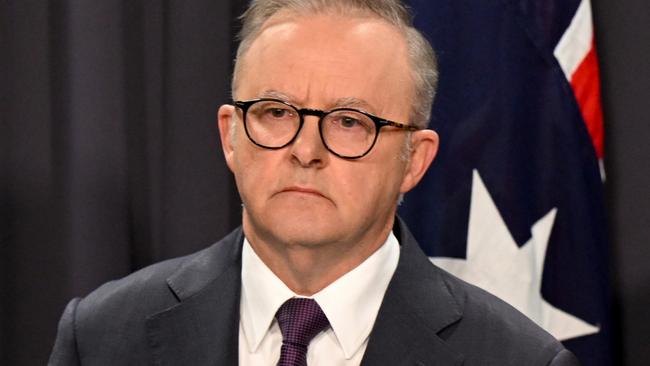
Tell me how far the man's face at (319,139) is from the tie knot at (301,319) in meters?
0.13

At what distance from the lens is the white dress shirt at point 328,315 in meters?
1.98

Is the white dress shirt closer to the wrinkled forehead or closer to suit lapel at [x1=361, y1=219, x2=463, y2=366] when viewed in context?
suit lapel at [x1=361, y1=219, x2=463, y2=366]

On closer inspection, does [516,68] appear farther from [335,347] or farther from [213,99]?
[335,347]

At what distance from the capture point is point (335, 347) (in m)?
1.98

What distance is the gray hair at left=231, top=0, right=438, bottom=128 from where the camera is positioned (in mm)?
1990

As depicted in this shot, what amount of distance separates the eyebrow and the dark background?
0.92 metres

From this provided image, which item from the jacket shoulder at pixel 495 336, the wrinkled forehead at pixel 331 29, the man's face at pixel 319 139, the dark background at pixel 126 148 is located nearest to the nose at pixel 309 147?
the man's face at pixel 319 139

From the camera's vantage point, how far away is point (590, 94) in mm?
2654

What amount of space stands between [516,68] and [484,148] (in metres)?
0.20

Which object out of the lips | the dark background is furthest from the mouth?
the dark background

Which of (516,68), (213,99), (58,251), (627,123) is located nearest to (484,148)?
(516,68)

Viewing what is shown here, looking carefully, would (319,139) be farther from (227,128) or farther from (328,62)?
(227,128)

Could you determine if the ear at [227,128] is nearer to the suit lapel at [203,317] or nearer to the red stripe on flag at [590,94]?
the suit lapel at [203,317]

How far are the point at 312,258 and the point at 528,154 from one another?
34.6 inches
